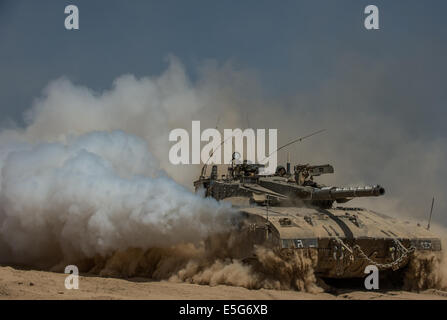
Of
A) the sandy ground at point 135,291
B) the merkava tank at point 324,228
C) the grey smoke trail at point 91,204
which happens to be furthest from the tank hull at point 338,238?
the grey smoke trail at point 91,204

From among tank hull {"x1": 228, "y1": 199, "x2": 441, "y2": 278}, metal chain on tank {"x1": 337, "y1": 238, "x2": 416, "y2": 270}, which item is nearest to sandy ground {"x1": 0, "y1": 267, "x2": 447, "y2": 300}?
metal chain on tank {"x1": 337, "y1": 238, "x2": 416, "y2": 270}

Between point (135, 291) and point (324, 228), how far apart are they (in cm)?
543

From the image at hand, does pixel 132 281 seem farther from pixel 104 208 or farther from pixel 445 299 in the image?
pixel 445 299

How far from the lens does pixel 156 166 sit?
24.1 meters

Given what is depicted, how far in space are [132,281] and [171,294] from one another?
2838mm

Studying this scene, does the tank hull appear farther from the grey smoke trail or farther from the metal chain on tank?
the grey smoke trail

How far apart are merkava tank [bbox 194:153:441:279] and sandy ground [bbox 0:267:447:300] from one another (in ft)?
3.09

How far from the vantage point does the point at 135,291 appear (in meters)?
16.1

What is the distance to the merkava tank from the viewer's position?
17.1 m

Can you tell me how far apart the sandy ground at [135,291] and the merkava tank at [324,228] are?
94 centimetres

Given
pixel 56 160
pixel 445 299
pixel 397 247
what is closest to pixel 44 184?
pixel 56 160

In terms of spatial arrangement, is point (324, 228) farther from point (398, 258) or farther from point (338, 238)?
point (398, 258)

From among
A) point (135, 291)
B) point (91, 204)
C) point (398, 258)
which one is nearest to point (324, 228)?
point (398, 258)

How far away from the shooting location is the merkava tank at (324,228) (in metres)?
17.1
